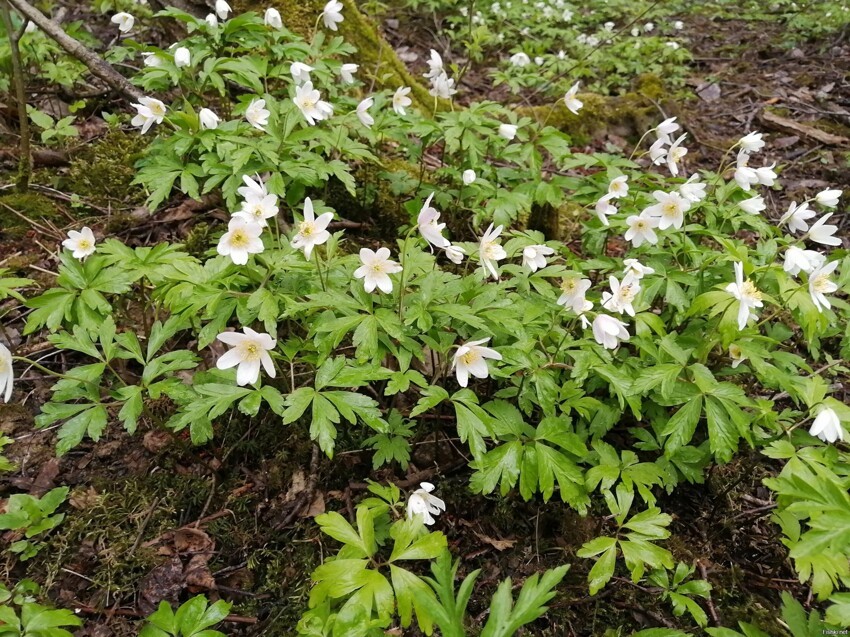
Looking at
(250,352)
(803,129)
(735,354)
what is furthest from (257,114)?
(803,129)

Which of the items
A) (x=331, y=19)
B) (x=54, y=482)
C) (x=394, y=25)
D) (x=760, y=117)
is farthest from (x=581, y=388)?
(x=394, y=25)

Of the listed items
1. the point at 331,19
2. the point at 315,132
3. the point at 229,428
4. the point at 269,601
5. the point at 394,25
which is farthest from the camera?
the point at 394,25

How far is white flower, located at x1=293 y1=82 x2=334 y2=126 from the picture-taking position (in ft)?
10.6

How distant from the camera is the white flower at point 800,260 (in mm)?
2576

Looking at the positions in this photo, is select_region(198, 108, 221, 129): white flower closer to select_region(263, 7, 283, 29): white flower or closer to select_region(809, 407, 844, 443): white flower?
select_region(263, 7, 283, 29): white flower

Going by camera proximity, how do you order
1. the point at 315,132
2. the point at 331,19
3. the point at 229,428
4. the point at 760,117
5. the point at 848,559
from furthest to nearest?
the point at 760,117 < the point at 331,19 < the point at 315,132 < the point at 229,428 < the point at 848,559

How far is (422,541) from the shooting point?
205cm

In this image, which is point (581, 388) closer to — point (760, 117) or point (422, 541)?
point (422, 541)

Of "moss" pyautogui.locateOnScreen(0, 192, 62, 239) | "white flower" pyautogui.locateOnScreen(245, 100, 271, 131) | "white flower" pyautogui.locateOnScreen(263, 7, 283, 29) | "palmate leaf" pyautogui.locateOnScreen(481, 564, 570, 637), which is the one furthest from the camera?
"moss" pyautogui.locateOnScreen(0, 192, 62, 239)

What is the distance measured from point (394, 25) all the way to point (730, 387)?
8.45 meters

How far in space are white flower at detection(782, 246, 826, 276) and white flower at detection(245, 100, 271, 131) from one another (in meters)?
2.93

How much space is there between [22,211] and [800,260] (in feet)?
16.5

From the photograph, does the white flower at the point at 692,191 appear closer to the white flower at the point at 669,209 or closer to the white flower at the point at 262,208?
the white flower at the point at 669,209

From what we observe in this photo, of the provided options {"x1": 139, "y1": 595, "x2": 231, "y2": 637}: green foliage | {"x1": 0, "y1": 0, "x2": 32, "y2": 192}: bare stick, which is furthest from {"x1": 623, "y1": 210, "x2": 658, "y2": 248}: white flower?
{"x1": 0, "y1": 0, "x2": 32, "y2": 192}: bare stick
